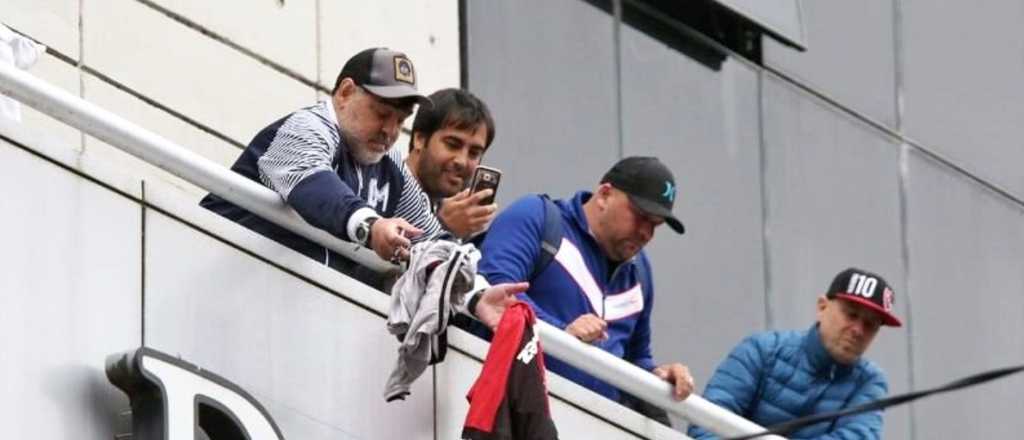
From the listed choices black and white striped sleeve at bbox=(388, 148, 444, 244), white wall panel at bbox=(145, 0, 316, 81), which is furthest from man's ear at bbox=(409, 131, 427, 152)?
white wall panel at bbox=(145, 0, 316, 81)

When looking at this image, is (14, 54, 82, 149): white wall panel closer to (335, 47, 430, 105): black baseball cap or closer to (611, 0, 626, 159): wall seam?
(335, 47, 430, 105): black baseball cap

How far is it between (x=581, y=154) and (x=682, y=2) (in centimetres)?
125

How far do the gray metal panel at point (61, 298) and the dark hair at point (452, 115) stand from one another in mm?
1395

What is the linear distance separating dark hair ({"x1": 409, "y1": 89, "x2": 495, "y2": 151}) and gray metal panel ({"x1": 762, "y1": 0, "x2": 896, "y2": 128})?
6760 millimetres

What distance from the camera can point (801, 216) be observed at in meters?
18.1

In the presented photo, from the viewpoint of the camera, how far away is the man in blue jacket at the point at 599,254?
455 inches

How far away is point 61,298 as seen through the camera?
1006 cm

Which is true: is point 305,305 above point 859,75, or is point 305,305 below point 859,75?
below

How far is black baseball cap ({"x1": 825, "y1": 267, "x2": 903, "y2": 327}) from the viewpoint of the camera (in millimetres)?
12867

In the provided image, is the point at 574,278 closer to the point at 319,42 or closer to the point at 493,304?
the point at 493,304

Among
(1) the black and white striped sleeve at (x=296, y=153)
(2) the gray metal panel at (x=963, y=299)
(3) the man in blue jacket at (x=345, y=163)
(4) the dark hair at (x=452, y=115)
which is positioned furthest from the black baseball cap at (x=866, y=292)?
(2) the gray metal panel at (x=963, y=299)

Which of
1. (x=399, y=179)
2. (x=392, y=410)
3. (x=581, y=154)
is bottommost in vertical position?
(x=392, y=410)

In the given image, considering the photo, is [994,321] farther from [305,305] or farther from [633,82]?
[305,305]

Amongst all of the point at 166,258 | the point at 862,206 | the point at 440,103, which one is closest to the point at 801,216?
the point at 862,206
